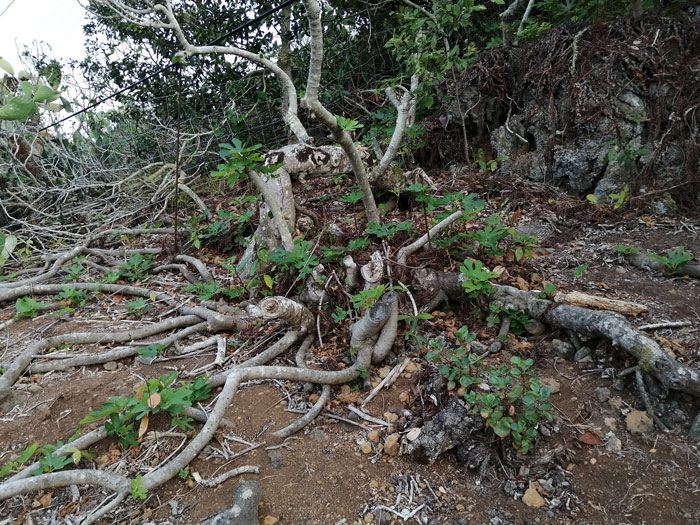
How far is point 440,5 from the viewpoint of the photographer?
14.9 feet

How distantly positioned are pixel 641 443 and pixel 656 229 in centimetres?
263

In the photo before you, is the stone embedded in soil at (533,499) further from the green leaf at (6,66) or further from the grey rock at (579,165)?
the grey rock at (579,165)

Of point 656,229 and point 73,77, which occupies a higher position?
point 73,77

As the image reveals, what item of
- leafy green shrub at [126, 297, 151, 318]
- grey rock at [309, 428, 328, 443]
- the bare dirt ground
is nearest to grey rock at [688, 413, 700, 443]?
the bare dirt ground

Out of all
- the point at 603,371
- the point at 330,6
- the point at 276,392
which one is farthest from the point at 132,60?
A: the point at 603,371

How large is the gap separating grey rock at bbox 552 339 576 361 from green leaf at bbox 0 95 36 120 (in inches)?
137

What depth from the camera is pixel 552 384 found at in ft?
6.70

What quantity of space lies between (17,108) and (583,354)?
12.0 ft

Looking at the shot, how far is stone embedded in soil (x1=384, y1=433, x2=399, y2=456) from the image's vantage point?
1821mm

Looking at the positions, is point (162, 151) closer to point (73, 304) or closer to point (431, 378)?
point (73, 304)

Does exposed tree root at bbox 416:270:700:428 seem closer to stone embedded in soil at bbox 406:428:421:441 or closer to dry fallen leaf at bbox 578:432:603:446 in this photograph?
dry fallen leaf at bbox 578:432:603:446

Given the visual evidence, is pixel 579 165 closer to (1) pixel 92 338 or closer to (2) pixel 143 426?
(2) pixel 143 426

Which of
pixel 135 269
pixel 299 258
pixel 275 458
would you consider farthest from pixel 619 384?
pixel 135 269

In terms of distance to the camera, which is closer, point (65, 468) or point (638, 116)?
point (65, 468)
